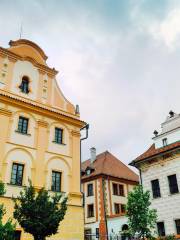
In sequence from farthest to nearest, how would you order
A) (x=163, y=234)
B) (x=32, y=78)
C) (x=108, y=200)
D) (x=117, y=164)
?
(x=117, y=164)
(x=108, y=200)
(x=32, y=78)
(x=163, y=234)

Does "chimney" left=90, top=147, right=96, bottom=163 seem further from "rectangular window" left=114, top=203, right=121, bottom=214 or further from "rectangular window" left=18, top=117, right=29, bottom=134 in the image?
"rectangular window" left=18, top=117, right=29, bottom=134

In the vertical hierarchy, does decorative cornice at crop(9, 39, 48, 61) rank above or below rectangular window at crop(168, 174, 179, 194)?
above

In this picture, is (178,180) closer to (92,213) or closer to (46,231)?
(46,231)

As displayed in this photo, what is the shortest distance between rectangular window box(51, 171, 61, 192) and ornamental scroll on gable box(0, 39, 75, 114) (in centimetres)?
565

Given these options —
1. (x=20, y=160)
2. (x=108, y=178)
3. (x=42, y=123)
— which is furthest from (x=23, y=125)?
(x=108, y=178)

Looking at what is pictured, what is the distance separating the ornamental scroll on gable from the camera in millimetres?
21406

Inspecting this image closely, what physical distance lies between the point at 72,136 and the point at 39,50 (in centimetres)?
816

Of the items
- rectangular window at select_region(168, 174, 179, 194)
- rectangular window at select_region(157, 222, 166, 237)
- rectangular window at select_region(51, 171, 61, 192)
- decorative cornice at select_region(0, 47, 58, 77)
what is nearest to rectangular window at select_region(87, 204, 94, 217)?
rectangular window at select_region(157, 222, 166, 237)

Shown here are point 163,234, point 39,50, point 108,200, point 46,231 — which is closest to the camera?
point 46,231

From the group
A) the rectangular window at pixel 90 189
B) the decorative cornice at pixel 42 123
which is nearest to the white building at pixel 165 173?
the decorative cornice at pixel 42 123

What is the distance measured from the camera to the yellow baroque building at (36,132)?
1883 centimetres

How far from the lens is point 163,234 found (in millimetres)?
21156

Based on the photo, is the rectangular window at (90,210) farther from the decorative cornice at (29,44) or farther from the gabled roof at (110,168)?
the decorative cornice at (29,44)

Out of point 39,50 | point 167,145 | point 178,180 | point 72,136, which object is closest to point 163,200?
point 178,180
